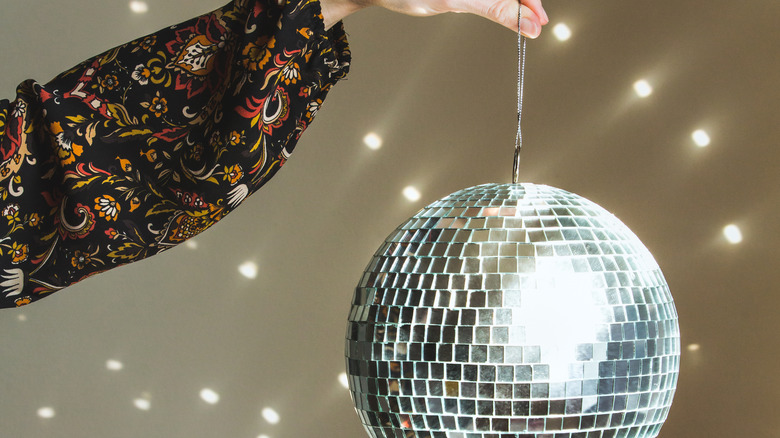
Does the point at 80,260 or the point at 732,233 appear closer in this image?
the point at 80,260

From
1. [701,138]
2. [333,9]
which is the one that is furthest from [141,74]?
[701,138]

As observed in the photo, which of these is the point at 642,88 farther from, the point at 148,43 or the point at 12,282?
the point at 12,282

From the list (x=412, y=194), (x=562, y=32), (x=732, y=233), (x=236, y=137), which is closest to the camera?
(x=236, y=137)

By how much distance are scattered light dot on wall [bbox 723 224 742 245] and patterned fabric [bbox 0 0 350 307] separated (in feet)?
3.33

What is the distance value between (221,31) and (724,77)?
3.65ft

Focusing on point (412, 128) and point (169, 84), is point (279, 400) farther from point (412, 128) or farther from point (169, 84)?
point (169, 84)

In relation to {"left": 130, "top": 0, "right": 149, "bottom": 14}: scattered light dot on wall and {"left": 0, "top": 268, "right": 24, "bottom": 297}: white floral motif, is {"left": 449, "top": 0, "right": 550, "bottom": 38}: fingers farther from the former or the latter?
{"left": 130, "top": 0, "right": 149, "bottom": 14}: scattered light dot on wall

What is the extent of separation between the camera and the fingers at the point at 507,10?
2.44ft

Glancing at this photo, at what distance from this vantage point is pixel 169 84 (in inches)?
31.1

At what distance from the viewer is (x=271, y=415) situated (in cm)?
185

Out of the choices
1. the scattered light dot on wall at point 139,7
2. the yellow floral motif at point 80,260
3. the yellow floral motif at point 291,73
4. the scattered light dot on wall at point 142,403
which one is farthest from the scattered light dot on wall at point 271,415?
the yellow floral motif at point 291,73

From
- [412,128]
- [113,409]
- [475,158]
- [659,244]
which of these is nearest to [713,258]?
[659,244]

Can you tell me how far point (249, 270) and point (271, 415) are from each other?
37 centimetres

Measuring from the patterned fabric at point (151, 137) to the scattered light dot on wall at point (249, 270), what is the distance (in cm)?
103
